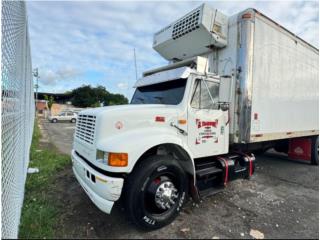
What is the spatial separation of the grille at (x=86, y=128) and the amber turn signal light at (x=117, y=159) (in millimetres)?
560

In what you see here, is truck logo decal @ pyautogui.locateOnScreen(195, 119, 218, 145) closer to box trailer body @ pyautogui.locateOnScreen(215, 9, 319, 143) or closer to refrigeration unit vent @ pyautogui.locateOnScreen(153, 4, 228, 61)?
box trailer body @ pyautogui.locateOnScreen(215, 9, 319, 143)

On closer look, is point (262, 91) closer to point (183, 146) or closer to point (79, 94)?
point (183, 146)

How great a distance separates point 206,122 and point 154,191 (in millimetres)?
1597

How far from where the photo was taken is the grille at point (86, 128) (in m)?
3.47

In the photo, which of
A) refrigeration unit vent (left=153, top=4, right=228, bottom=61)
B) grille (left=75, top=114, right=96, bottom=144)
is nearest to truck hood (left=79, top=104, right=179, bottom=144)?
grille (left=75, top=114, right=96, bottom=144)

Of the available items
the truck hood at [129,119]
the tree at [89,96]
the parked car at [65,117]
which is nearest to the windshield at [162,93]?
the truck hood at [129,119]

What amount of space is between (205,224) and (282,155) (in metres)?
6.78

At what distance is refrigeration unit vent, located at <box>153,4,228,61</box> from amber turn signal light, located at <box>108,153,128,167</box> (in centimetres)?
304

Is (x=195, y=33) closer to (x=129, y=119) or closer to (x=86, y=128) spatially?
(x=129, y=119)

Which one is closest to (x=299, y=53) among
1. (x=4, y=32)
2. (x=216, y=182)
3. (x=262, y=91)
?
(x=262, y=91)

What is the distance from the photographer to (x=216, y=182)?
4422 mm

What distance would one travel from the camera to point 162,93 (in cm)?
A: 429

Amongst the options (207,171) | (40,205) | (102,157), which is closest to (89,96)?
(40,205)

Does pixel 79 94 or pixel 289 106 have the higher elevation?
pixel 79 94
